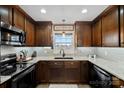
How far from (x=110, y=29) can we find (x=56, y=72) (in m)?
1.45

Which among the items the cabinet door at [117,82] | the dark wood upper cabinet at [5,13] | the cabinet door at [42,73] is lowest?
the cabinet door at [42,73]

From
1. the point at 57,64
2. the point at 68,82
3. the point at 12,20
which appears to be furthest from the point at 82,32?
the point at 12,20

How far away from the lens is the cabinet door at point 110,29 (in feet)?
5.98

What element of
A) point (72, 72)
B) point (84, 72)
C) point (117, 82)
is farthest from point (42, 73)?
point (117, 82)

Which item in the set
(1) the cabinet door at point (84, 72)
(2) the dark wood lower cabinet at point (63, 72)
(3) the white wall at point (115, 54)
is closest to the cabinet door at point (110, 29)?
(3) the white wall at point (115, 54)

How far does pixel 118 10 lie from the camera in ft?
5.73

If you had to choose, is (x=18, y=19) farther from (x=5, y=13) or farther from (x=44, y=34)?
(x=44, y=34)

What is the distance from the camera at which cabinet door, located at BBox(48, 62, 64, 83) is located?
2.95 metres

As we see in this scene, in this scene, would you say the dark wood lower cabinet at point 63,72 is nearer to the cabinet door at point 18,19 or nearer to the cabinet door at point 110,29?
the cabinet door at point 110,29

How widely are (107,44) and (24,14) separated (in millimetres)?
1387

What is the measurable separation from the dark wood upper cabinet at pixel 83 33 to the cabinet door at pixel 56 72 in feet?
2.36
